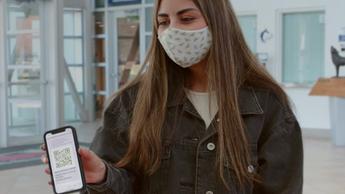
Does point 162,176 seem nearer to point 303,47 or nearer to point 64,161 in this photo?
point 64,161

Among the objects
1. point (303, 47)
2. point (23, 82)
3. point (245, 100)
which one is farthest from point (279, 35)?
point (245, 100)

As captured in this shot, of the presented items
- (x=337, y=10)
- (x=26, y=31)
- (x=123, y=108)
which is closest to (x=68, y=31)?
(x=26, y=31)

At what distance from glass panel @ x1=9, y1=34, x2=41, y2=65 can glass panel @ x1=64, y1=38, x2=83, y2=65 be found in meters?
3.34

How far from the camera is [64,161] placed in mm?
1226

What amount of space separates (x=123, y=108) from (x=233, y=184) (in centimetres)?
36

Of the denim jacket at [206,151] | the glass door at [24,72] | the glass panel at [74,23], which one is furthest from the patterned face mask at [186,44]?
the glass panel at [74,23]

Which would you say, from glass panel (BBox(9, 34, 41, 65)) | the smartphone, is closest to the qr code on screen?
the smartphone

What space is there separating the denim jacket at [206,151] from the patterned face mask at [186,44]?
0.11 m

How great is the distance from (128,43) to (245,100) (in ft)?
37.2

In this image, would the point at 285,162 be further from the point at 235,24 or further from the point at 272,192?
the point at 235,24

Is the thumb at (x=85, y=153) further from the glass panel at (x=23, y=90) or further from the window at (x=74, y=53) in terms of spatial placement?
the window at (x=74, y=53)

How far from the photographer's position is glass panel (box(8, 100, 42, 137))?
8.74m

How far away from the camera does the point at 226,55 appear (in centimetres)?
137

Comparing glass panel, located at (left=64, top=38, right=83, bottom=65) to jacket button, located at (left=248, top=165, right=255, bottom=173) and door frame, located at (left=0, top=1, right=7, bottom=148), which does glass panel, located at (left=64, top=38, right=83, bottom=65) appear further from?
jacket button, located at (left=248, top=165, right=255, bottom=173)
